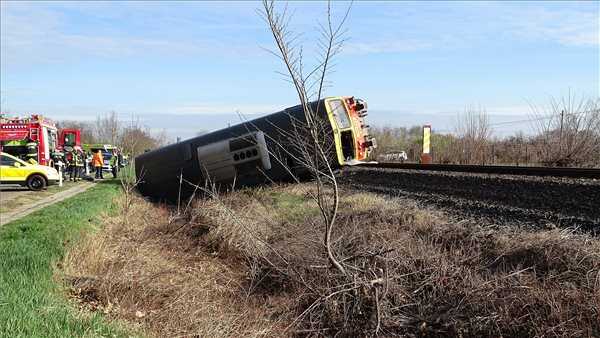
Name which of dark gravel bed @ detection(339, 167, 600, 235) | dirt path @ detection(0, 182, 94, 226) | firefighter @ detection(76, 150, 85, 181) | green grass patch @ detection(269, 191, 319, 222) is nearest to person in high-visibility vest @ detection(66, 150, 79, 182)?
firefighter @ detection(76, 150, 85, 181)

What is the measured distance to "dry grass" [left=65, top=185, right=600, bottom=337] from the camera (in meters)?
5.63

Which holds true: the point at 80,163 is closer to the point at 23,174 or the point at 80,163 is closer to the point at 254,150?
the point at 23,174

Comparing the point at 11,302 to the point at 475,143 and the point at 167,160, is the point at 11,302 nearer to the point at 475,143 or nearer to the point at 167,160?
the point at 167,160

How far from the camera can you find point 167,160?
54.6ft

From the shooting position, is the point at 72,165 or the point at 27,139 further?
the point at 72,165

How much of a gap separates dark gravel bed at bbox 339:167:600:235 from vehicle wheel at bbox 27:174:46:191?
582 inches

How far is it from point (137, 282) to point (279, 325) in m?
1.80

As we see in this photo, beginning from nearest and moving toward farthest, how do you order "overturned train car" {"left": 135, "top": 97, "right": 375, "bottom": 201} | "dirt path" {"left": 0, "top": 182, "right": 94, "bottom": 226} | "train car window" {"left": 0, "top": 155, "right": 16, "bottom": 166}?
"dirt path" {"left": 0, "top": 182, "right": 94, "bottom": 226}
"overturned train car" {"left": 135, "top": 97, "right": 375, "bottom": 201}
"train car window" {"left": 0, "top": 155, "right": 16, "bottom": 166}

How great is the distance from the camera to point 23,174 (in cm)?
2109

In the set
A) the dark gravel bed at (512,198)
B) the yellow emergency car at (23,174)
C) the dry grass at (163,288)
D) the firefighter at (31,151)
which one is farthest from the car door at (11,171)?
the dark gravel bed at (512,198)

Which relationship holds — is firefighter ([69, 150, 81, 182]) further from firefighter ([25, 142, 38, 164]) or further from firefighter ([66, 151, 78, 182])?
firefighter ([25, 142, 38, 164])

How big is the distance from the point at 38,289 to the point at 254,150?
31.8ft

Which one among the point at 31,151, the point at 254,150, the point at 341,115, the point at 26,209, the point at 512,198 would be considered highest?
the point at 341,115

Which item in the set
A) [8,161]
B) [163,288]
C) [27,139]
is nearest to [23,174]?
[8,161]
